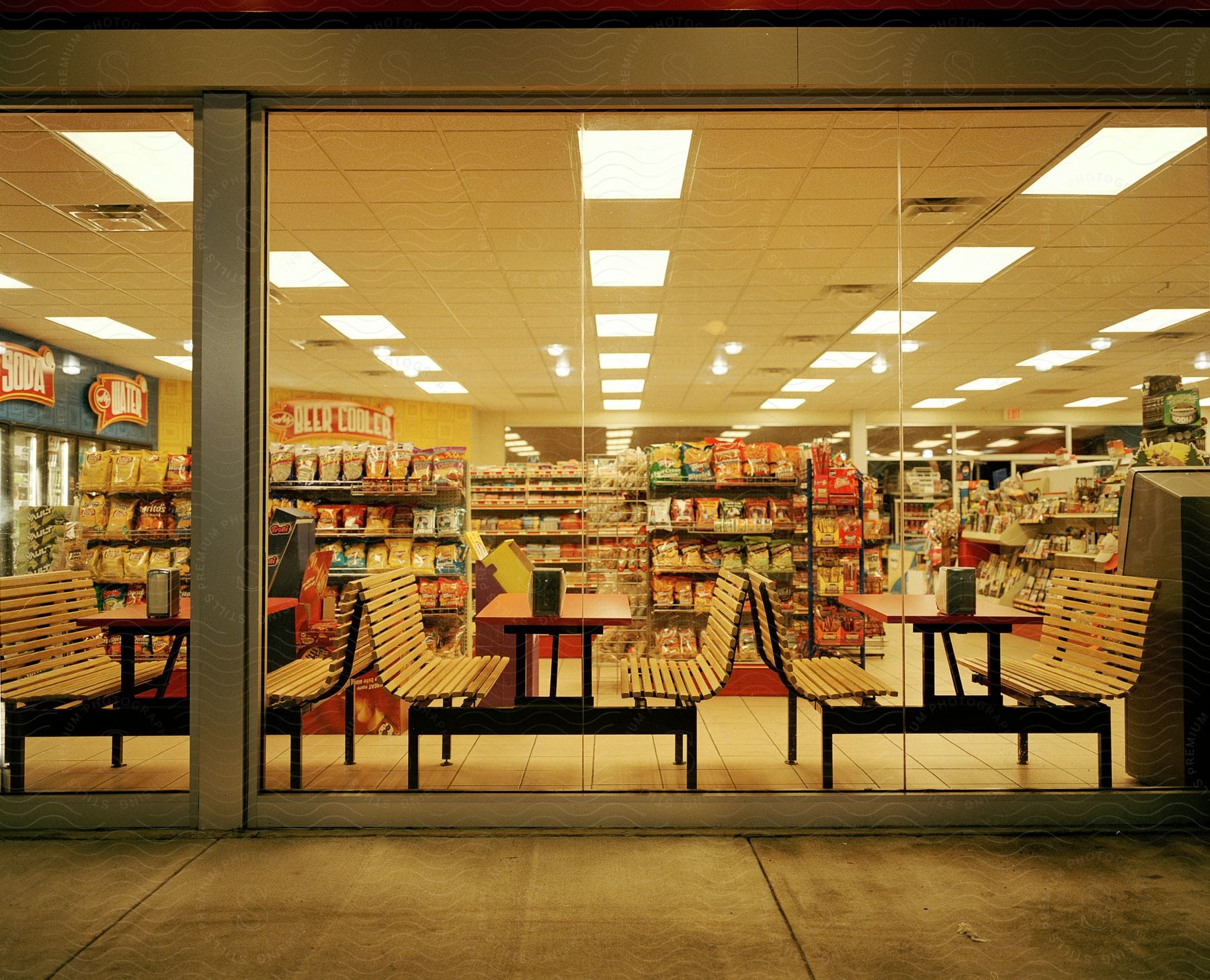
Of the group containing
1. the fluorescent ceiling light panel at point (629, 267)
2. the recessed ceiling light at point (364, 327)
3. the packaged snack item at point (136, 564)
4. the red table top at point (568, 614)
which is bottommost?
the red table top at point (568, 614)

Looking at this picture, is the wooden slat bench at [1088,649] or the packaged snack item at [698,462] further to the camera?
the packaged snack item at [698,462]

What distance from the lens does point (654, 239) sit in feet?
17.5

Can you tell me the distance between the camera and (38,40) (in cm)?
271

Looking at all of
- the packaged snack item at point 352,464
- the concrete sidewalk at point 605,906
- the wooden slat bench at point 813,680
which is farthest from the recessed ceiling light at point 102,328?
the wooden slat bench at point 813,680

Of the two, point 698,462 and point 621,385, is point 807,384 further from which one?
point 698,462

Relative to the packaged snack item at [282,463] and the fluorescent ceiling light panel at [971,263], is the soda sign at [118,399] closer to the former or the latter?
the packaged snack item at [282,463]

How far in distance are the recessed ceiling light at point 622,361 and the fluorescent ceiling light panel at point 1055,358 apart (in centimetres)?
492

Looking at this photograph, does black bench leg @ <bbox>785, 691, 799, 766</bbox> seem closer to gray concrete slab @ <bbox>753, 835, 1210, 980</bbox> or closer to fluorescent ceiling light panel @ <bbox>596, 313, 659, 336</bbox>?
gray concrete slab @ <bbox>753, 835, 1210, 980</bbox>

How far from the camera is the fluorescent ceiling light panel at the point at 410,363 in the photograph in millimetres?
8602

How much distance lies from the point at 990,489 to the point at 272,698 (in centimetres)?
1021

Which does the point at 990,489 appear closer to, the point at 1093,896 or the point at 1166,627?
the point at 1166,627

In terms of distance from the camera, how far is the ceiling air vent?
4734mm

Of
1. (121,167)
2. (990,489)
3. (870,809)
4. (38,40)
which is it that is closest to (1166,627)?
(870,809)

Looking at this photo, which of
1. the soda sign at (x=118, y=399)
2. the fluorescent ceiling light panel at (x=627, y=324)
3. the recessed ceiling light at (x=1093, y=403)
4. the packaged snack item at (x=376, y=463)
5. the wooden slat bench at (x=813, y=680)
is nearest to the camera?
the wooden slat bench at (x=813, y=680)
